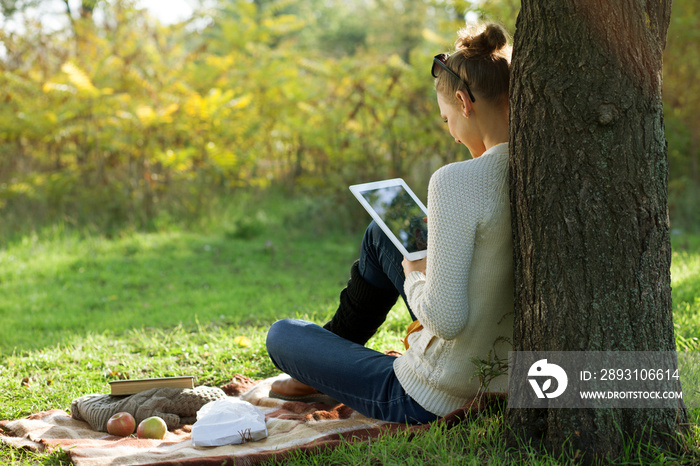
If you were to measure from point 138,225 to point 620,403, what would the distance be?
7.13 metres

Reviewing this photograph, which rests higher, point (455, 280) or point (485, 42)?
point (485, 42)

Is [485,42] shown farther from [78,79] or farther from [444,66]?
[78,79]

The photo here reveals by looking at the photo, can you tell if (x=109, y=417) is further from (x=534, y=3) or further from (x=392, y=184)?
(x=534, y=3)

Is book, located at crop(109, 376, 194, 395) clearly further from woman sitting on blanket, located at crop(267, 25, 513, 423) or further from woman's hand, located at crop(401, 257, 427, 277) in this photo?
woman's hand, located at crop(401, 257, 427, 277)

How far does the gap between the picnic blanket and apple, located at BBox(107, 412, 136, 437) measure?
0.04m

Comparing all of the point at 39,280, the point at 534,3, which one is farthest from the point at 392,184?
the point at 39,280

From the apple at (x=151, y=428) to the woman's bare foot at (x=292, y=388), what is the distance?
1.95 feet

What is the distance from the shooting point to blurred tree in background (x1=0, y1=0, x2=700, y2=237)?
8070 millimetres

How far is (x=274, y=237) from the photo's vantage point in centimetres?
810

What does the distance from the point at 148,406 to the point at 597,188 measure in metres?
2.09

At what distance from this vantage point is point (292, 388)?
3043mm

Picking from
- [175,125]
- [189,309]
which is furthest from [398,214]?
[175,125]

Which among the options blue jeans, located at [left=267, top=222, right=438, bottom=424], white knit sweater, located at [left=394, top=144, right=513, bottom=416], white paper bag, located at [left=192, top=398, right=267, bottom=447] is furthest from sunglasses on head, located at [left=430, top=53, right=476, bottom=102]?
white paper bag, located at [left=192, top=398, right=267, bottom=447]

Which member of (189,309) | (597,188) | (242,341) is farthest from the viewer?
(189,309)
